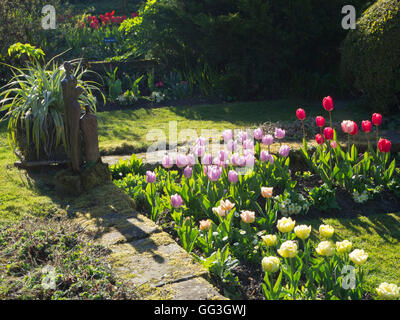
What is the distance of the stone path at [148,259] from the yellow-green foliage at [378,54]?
4574 millimetres

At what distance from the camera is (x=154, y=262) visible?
Result: 3.29m

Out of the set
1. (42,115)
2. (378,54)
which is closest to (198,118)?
(378,54)

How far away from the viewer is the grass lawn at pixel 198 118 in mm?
6516

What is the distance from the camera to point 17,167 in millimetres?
5227

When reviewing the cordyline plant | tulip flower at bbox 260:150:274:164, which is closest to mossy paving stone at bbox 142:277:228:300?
tulip flower at bbox 260:150:274:164

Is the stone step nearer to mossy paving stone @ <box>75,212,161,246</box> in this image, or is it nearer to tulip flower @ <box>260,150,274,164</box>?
mossy paving stone @ <box>75,212,161,246</box>

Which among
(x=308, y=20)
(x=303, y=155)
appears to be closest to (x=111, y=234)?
(x=303, y=155)

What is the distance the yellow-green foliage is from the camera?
673 cm

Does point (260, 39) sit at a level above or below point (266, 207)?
above

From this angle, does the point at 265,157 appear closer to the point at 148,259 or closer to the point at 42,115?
the point at 148,259

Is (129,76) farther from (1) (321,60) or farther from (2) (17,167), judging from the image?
(2) (17,167)

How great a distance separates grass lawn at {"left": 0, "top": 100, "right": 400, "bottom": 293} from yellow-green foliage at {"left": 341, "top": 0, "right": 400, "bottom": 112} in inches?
20.7

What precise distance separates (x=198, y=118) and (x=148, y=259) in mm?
4667

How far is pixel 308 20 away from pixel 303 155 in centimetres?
419
